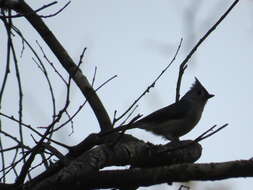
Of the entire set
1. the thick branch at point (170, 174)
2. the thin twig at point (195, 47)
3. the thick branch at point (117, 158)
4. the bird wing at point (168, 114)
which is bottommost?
the thick branch at point (170, 174)

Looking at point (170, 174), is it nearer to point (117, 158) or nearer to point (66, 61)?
point (117, 158)

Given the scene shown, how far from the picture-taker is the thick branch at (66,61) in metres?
4.77

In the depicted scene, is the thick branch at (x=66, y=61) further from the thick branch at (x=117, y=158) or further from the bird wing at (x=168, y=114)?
the bird wing at (x=168, y=114)

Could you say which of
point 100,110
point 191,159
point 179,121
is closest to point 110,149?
point 191,159

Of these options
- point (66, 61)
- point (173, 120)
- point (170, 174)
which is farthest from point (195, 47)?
point (173, 120)

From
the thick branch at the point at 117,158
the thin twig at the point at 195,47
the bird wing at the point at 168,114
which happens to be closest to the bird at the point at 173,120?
the bird wing at the point at 168,114

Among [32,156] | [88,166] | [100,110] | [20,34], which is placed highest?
[20,34]

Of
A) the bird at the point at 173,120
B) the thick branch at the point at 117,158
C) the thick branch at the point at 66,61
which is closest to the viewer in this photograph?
the thick branch at the point at 117,158

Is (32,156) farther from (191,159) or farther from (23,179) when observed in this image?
(191,159)

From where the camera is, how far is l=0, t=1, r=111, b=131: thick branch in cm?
477

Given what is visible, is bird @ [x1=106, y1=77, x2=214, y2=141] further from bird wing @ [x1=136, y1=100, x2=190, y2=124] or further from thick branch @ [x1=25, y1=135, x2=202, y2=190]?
thick branch @ [x1=25, y1=135, x2=202, y2=190]

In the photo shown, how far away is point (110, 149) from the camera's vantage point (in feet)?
10.9

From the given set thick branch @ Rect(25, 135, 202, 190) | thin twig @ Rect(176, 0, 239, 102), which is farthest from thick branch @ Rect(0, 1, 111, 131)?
thick branch @ Rect(25, 135, 202, 190)

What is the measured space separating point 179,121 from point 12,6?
3842 mm
